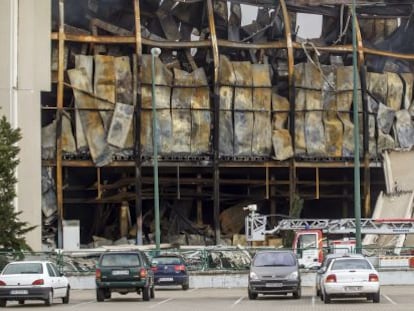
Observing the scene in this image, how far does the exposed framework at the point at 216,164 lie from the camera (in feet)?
205

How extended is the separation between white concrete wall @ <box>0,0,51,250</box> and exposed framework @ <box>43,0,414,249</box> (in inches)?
125

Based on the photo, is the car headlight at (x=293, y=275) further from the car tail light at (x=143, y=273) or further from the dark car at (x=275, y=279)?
the car tail light at (x=143, y=273)

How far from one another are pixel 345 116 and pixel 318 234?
15853 mm

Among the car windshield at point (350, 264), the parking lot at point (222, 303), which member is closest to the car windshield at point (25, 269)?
the parking lot at point (222, 303)

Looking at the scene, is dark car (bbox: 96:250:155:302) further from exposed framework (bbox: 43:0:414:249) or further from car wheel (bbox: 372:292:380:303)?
exposed framework (bbox: 43:0:414:249)

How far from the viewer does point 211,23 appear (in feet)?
209

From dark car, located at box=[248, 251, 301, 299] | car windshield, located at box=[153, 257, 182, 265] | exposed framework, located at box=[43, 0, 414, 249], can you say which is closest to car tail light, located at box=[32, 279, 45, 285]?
dark car, located at box=[248, 251, 301, 299]

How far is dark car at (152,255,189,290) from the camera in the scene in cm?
4144

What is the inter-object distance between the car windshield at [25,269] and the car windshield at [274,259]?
22.1ft

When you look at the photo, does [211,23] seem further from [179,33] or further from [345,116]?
[345,116]

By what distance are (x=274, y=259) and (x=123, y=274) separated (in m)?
4.81

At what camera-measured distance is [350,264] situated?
103ft

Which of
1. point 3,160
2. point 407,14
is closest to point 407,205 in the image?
point 407,14

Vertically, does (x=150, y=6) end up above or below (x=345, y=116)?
above
